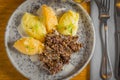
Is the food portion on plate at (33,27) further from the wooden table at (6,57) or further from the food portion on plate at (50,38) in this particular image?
the wooden table at (6,57)

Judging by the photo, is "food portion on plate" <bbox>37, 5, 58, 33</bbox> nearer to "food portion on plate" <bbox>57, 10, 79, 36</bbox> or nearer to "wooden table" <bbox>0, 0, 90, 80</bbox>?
"food portion on plate" <bbox>57, 10, 79, 36</bbox>

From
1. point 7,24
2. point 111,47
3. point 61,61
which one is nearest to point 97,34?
point 111,47

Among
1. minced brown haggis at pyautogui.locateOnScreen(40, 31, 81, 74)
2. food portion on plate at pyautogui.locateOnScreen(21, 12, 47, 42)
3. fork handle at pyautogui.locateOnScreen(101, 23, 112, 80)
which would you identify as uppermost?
food portion on plate at pyautogui.locateOnScreen(21, 12, 47, 42)

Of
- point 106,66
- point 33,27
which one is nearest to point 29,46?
point 33,27

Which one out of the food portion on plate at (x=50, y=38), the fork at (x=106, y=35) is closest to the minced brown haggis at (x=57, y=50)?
the food portion on plate at (x=50, y=38)

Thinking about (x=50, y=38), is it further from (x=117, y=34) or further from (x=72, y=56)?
(x=117, y=34)

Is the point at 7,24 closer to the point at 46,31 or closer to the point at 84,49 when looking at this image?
the point at 46,31

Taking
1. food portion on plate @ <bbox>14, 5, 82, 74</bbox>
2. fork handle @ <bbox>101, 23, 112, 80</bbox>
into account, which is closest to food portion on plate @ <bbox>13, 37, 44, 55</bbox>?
food portion on plate @ <bbox>14, 5, 82, 74</bbox>
